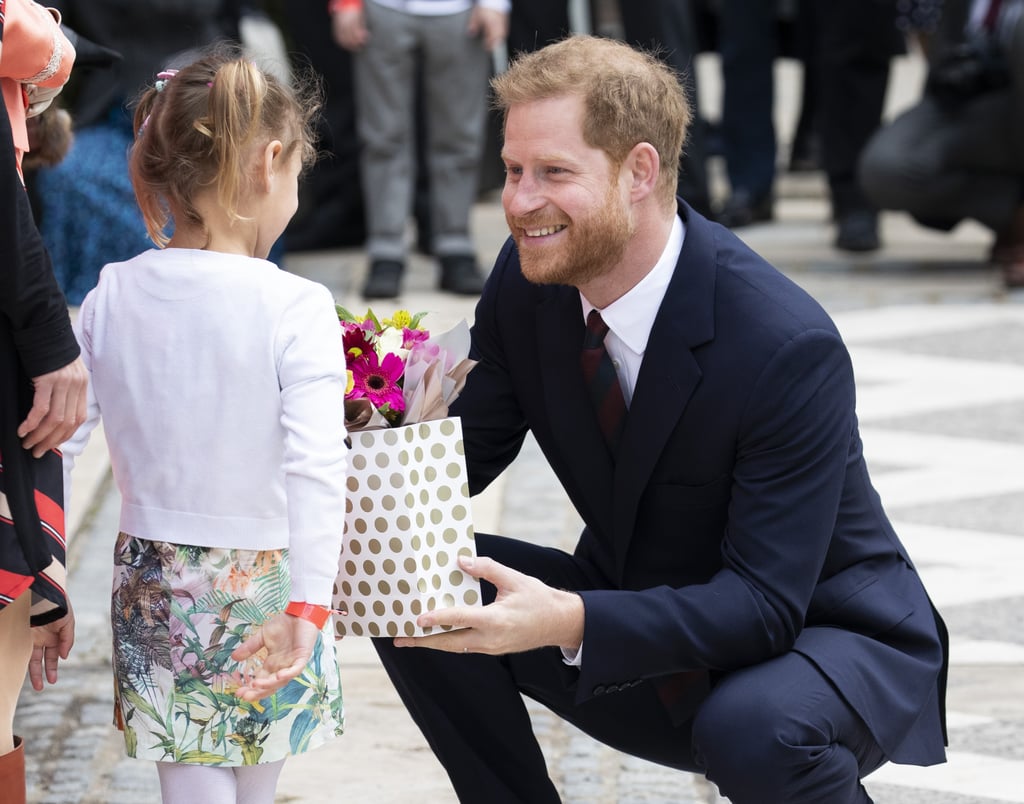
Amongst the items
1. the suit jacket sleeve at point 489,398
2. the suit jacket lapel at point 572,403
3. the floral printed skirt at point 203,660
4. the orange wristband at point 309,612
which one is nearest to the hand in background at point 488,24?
the suit jacket sleeve at point 489,398

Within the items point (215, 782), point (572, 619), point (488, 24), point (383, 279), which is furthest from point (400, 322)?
point (383, 279)

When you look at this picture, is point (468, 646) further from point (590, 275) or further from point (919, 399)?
point (919, 399)

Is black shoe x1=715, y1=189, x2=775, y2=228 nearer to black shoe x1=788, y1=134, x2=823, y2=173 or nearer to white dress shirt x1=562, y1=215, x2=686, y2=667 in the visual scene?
black shoe x1=788, y1=134, x2=823, y2=173

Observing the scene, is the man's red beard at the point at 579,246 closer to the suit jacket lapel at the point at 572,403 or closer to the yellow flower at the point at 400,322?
the suit jacket lapel at the point at 572,403

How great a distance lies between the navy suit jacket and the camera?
8.41 ft

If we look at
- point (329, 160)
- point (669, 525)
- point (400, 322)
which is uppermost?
point (400, 322)

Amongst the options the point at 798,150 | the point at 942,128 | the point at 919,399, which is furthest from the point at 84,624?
the point at 798,150

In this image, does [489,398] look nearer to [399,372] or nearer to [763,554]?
[399,372]

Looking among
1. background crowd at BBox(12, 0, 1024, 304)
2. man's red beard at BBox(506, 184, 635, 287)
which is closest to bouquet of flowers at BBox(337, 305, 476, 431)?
man's red beard at BBox(506, 184, 635, 287)

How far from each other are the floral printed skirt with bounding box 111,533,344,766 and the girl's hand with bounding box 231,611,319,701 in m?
0.05

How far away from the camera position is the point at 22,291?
7.32 ft

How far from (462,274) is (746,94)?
2.15 metres

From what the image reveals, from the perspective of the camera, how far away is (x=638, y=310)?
9.03 ft

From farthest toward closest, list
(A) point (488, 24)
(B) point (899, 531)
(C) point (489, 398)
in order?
1. (A) point (488, 24)
2. (B) point (899, 531)
3. (C) point (489, 398)
